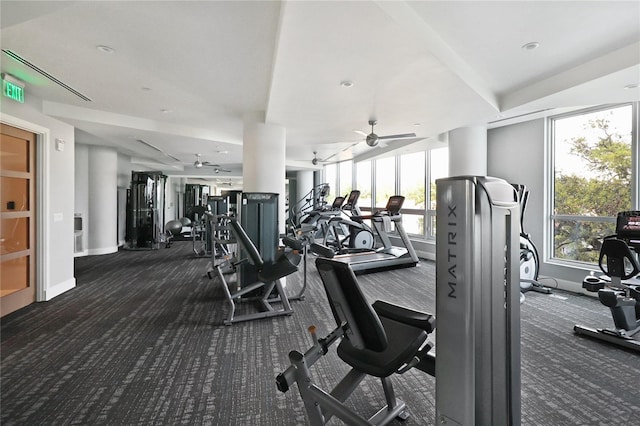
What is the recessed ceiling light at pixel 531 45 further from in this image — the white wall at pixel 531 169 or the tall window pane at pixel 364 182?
the tall window pane at pixel 364 182

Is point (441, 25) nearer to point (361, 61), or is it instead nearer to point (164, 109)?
point (361, 61)

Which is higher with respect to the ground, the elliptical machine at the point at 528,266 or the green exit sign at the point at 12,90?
the green exit sign at the point at 12,90

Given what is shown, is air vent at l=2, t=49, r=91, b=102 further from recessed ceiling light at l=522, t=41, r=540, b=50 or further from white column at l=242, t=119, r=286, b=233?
recessed ceiling light at l=522, t=41, r=540, b=50

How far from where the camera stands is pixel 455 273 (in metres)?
1.31

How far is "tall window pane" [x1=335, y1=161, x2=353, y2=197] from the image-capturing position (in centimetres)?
1136

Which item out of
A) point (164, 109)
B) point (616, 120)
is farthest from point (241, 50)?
point (616, 120)

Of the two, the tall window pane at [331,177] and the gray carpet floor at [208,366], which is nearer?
the gray carpet floor at [208,366]

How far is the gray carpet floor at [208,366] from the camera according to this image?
2045 mm

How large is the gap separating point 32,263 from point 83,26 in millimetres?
3083

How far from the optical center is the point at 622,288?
3.12 meters

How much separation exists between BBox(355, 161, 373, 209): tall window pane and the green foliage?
5.51 m

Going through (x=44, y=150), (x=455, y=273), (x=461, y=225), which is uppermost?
(x=44, y=150)

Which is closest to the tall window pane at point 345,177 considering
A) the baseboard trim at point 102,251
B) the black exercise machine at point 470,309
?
the baseboard trim at point 102,251

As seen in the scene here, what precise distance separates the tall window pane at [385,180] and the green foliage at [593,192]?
176 inches
